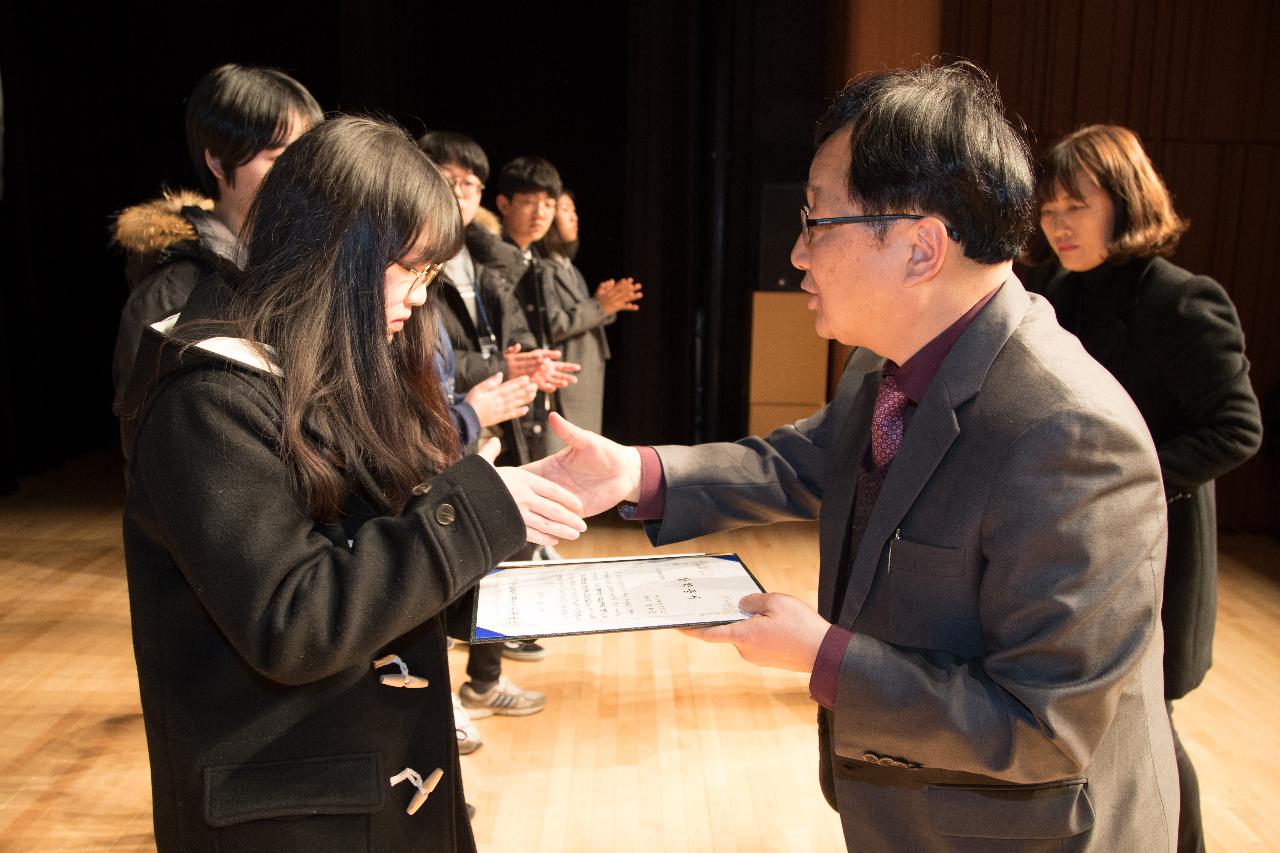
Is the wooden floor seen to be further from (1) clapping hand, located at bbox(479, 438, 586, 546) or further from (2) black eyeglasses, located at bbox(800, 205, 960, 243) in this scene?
(2) black eyeglasses, located at bbox(800, 205, 960, 243)

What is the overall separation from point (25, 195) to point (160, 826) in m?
6.49

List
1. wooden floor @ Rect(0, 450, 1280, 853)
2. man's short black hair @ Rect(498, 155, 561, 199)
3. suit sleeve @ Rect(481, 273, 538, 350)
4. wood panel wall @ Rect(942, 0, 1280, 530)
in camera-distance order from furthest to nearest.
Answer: wood panel wall @ Rect(942, 0, 1280, 530), man's short black hair @ Rect(498, 155, 561, 199), suit sleeve @ Rect(481, 273, 538, 350), wooden floor @ Rect(0, 450, 1280, 853)

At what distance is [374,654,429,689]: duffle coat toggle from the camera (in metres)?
1.16

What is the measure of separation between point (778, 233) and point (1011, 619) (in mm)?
4910

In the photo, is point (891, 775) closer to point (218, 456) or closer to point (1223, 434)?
point (218, 456)

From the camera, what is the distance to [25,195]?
633 centimetres

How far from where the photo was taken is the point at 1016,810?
1064mm

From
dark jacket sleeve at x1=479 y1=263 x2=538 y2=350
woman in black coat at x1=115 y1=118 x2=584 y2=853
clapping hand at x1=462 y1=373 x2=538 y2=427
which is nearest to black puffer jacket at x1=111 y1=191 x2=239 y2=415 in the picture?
clapping hand at x1=462 y1=373 x2=538 y2=427

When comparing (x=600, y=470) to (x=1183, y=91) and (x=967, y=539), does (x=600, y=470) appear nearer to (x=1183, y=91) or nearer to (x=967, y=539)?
(x=967, y=539)

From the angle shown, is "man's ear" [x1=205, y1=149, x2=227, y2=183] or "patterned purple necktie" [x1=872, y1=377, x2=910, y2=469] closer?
"patterned purple necktie" [x1=872, y1=377, x2=910, y2=469]

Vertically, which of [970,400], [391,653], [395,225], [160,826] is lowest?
[160,826]

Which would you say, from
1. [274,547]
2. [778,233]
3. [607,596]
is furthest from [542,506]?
[778,233]

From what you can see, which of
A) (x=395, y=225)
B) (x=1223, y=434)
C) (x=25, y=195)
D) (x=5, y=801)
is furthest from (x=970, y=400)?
(x=25, y=195)

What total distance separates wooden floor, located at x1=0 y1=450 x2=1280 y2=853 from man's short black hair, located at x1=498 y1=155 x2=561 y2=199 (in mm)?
1717
